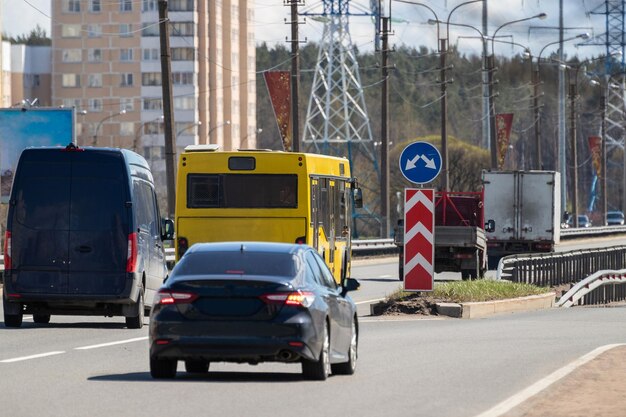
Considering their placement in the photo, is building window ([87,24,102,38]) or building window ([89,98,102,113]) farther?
building window ([89,98,102,113])

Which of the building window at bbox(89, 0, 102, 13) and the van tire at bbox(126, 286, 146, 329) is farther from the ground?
the building window at bbox(89, 0, 102, 13)

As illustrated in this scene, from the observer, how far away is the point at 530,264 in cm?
4325

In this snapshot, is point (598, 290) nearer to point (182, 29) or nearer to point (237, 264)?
point (237, 264)

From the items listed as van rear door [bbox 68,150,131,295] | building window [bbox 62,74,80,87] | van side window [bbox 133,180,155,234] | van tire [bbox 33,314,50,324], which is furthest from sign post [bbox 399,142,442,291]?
building window [bbox 62,74,80,87]

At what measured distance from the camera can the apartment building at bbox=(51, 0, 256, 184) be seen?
151 meters

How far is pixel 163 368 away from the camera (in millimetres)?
15617

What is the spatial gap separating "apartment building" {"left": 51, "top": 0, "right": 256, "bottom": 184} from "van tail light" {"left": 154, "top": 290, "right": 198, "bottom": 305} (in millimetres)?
133922

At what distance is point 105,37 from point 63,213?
134 metres

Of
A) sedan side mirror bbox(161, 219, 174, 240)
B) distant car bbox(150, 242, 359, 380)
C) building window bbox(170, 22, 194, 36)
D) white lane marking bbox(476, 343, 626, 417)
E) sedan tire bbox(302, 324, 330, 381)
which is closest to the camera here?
white lane marking bbox(476, 343, 626, 417)

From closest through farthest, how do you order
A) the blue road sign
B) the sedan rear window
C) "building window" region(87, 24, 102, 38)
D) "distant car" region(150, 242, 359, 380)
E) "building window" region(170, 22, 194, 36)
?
"distant car" region(150, 242, 359, 380), the sedan rear window, the blue road sign, "building window" region(170, 22, 194, 36), "building window" region(87, 24, 102, 38)

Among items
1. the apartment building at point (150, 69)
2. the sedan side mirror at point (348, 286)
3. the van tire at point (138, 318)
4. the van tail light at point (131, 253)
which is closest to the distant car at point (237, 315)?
the sedan side mirror at point (348, 286)

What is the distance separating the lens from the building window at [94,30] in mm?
154500

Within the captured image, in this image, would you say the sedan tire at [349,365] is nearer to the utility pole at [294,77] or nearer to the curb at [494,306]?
the curb at [494,306]

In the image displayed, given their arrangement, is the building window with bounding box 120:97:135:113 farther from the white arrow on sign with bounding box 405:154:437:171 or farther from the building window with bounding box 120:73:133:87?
the white arrow on sign with bounding box 405:154:437:171
